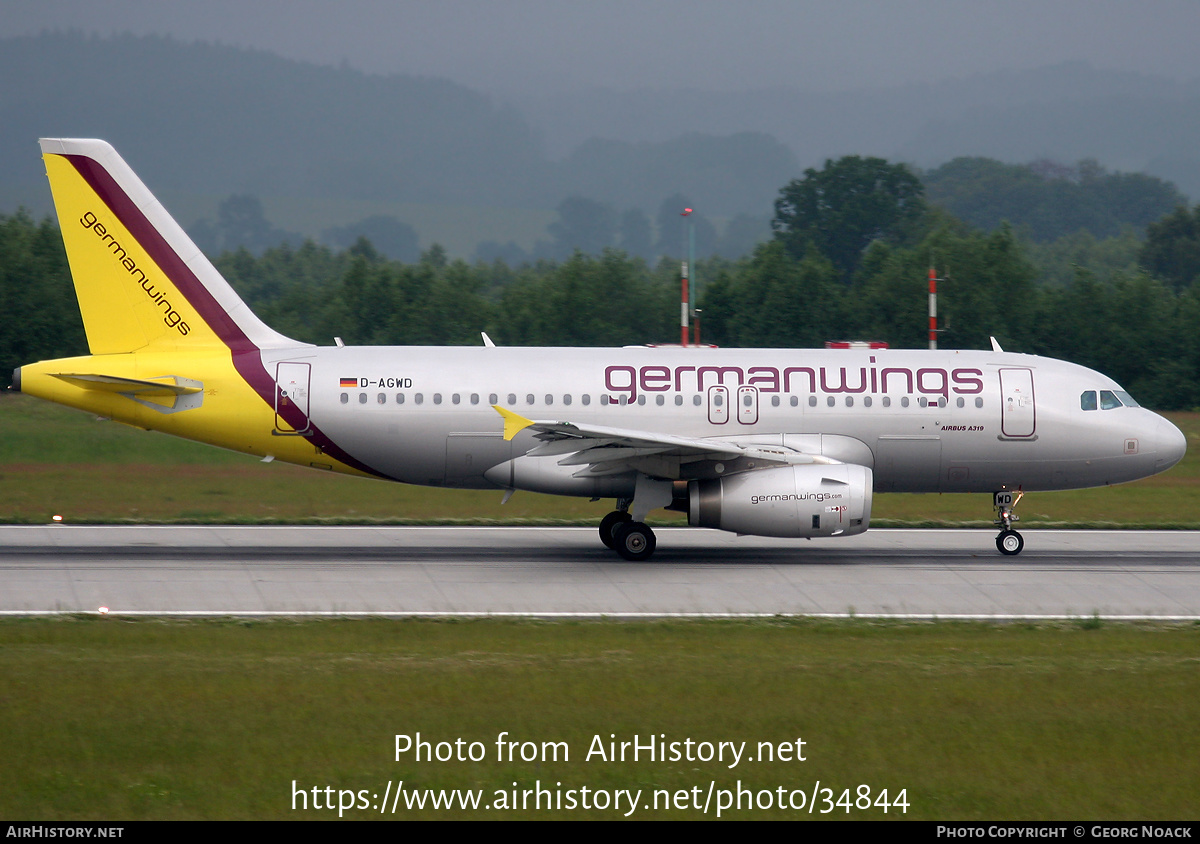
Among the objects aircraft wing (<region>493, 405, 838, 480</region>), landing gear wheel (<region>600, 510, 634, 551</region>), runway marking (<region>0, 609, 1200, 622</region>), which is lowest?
runway marking (<region>0, 609, 1200, 622</region>)

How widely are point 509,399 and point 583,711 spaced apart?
11382 mm

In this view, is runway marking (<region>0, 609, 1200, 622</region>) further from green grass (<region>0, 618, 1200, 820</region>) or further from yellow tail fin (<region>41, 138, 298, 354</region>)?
yellow tail fin (<region>41, 138, 298, 354</region>)

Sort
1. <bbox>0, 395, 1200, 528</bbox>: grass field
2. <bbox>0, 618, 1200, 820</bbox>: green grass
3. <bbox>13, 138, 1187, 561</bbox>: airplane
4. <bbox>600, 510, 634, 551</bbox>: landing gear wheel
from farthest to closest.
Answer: <bbox>0, 395, 1200, 528</bbox>: grass field → <bbox>600, 510, 634, 551</bbox>: landing gear wheel → <bbox>13, 138, 1187, 561</bbox>: airplane → <bbox>0, 618, 1200, 820</bbox>: green grass

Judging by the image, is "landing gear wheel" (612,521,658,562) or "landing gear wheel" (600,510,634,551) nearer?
"landing gear wheel" (612,521,658,562)

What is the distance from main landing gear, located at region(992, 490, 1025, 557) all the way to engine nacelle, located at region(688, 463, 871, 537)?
147 inches

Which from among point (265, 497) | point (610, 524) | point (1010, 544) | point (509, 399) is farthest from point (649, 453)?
point (265, 497)

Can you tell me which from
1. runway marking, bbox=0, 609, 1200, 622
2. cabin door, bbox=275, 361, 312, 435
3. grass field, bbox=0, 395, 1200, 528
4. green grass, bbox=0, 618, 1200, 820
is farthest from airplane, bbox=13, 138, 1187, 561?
green grass, bbox=0, 618, 1200, 820

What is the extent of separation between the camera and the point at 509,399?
22484mm

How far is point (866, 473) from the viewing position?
21.0 meters

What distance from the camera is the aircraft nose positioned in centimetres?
2325

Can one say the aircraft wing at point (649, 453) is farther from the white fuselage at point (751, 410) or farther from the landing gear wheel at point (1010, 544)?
the landing gear wheel at point (1010, 544)

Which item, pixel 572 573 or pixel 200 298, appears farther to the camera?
pixel 200 298

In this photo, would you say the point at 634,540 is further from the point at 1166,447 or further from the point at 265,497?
the point at 265,497

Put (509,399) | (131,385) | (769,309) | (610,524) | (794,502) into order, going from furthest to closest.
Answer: (769,309) → (610,524) → (509,399) → (131,385) → (794,502)
